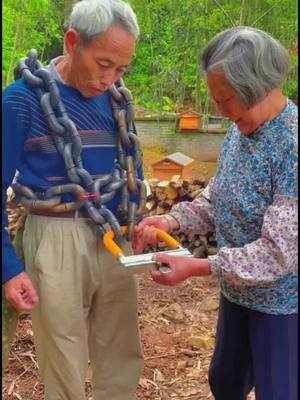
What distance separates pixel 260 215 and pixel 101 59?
2.15ft

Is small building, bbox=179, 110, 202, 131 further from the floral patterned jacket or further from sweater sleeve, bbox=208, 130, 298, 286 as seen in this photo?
sweater sleeve, bbox=208, 130, 298, 286

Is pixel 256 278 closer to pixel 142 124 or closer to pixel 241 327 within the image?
pixel 241 327

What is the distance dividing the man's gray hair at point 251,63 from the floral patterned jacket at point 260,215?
0.34ft

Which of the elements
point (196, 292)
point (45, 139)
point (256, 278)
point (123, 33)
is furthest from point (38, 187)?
point (196, 292)

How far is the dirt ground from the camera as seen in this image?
271 centimetres

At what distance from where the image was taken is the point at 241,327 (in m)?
1.82

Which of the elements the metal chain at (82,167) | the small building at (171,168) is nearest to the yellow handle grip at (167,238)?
the metal chain at (82,167)

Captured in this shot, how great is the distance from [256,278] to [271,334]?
0.78ft

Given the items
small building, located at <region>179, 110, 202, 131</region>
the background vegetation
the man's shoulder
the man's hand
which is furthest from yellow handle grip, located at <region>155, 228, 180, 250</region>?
small building, located at <region>179, 110, 202, 131</region>

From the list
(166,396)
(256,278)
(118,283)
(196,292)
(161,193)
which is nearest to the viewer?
(256,278)

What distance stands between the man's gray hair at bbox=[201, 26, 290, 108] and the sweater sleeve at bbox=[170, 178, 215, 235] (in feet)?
1.59

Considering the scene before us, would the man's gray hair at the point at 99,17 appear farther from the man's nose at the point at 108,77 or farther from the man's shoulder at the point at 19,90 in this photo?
the man's shoulder at the point at 19,90

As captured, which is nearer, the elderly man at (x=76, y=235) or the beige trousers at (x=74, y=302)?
the elderly man at (x=76, y=235)

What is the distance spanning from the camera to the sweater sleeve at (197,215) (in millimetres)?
1899
